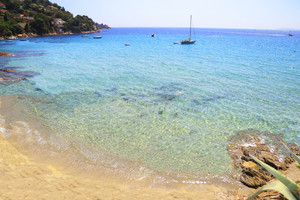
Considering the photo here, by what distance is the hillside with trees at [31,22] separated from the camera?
3051 inches

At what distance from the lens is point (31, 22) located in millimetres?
91375

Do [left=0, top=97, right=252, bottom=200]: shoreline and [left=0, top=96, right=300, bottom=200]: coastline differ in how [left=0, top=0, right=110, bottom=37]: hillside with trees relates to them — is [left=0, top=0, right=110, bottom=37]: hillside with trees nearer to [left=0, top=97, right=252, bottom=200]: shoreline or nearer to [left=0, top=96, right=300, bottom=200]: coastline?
[left=0, top=96, right=300, bottom=200]: coastline

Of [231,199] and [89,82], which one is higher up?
[89,82]

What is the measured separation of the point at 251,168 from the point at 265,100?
11.0m

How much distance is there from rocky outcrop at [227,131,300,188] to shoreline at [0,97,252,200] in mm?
811

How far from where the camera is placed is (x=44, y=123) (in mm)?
12305

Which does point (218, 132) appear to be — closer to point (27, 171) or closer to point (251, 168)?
point (251, 168)

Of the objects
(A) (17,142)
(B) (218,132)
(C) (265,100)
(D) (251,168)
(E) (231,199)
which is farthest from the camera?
(C) (265,100)

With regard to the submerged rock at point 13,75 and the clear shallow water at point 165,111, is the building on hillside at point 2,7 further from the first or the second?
the clear shallow water at point 165,111

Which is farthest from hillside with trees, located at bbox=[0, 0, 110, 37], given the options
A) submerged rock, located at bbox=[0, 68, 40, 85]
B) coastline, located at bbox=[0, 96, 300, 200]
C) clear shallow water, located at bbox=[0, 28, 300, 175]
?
coastline, located at bbox=[0, 96, 300, 200]

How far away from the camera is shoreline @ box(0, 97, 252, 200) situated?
6692 millimetres

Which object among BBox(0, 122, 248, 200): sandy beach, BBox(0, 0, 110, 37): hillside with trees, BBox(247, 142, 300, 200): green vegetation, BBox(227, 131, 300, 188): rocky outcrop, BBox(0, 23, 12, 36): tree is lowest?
BBox(227, 131, 300, 188): rocky outcrop

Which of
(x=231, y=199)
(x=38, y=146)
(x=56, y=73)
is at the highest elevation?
(x=56, y=73)

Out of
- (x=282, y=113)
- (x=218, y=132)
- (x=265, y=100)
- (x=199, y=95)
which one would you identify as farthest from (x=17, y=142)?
(x=265, y=100)
